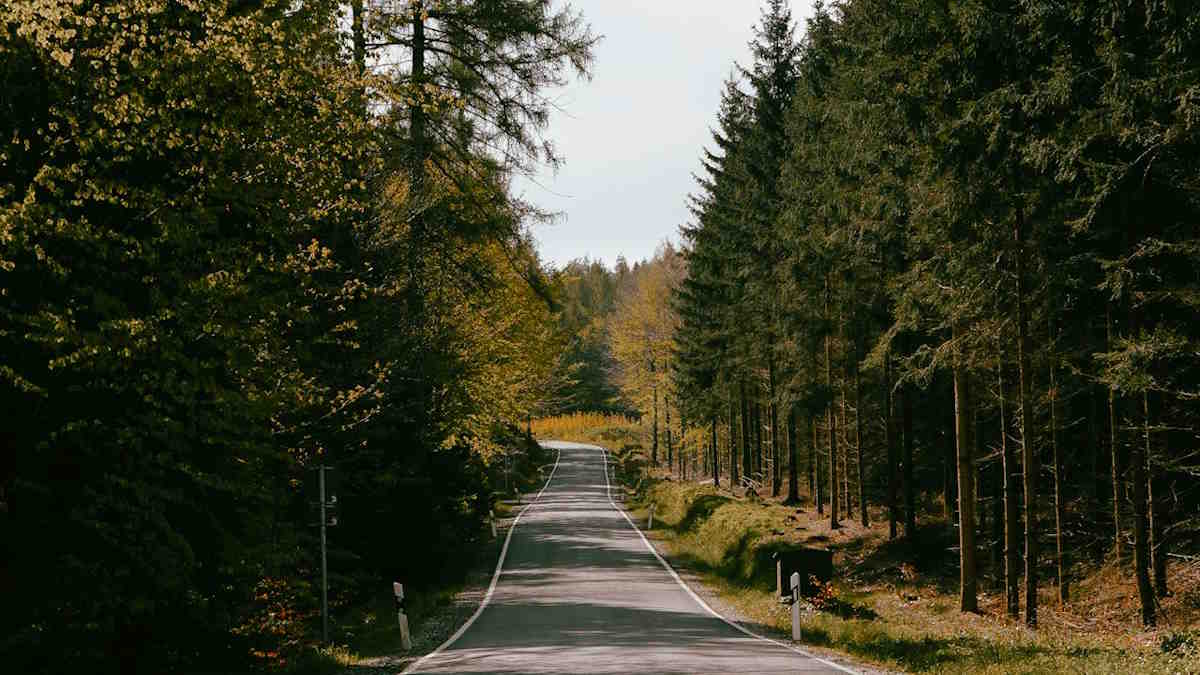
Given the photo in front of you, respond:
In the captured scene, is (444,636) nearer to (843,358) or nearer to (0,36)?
(0,36)

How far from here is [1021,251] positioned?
17.7 m

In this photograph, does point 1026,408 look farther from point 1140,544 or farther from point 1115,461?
point 1140,544

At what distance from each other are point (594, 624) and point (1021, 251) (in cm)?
999

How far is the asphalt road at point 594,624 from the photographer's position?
1173 cm

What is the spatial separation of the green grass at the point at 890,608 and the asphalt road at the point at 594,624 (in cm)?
139

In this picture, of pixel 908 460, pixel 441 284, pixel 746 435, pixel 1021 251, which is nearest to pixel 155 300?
pixel 441 284

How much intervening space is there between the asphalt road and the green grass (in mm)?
A: 1390

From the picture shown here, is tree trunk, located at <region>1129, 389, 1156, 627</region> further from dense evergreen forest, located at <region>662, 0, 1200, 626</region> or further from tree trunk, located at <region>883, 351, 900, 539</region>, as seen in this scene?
tree trunk, located at <region>883, 351, 900, 539</region>

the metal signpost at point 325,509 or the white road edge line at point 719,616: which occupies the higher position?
the metal signpost at point 325,509

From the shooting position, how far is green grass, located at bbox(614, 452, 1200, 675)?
466 inches

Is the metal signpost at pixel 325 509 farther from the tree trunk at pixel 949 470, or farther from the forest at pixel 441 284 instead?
the tree trunk at pixel 949 470

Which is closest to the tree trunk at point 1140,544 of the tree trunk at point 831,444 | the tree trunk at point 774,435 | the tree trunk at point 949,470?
the tree trunk at point 949,470

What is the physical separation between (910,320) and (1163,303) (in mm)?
4426

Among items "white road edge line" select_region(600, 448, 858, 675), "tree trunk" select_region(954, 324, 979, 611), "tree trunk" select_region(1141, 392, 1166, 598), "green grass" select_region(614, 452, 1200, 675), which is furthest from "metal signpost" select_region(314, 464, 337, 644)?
"tree trunk" select_region(954, 324, 979, 611)
